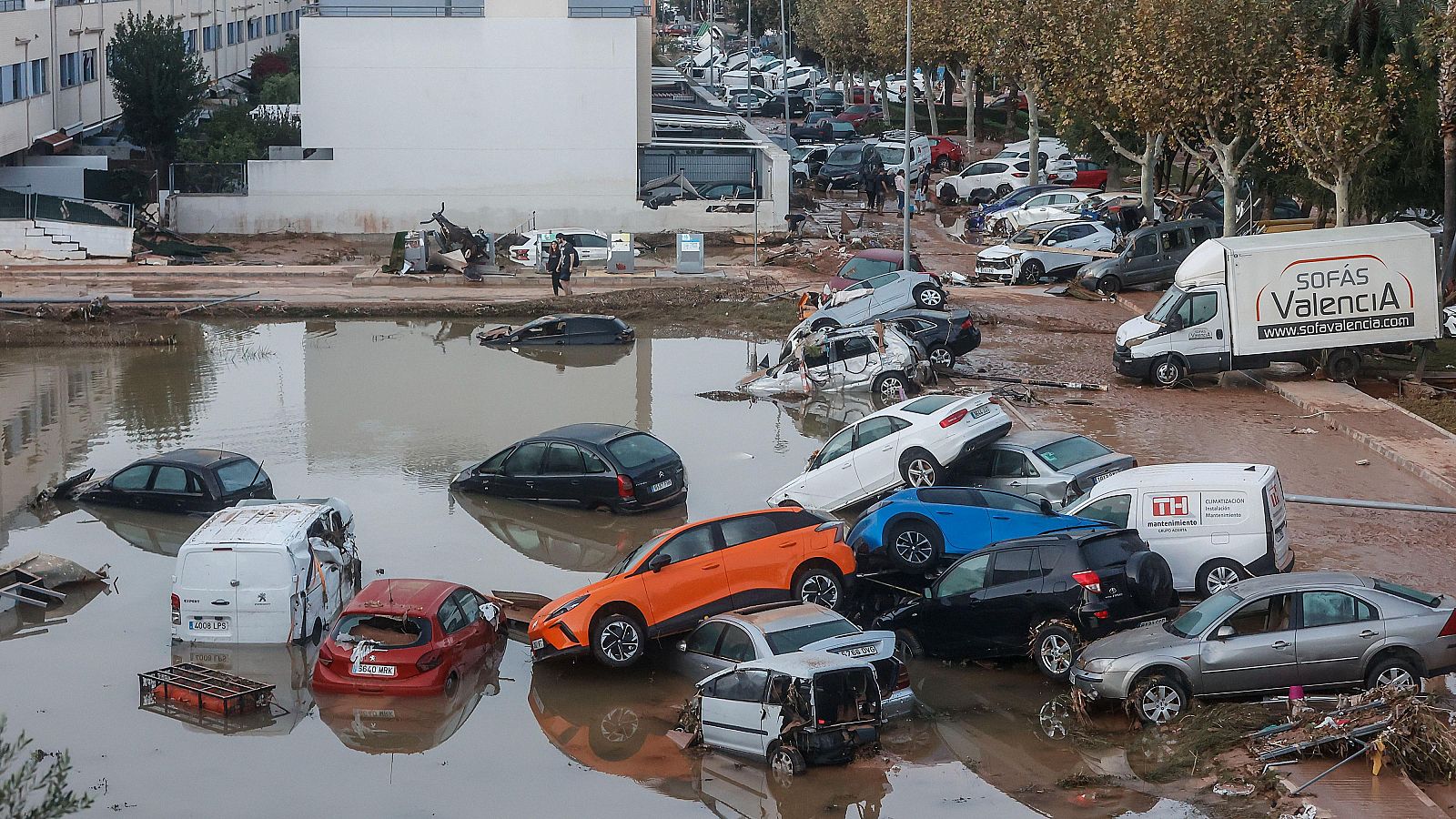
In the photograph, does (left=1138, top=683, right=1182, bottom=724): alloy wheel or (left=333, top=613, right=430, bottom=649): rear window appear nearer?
(left=1138, top=683, right=1182, bottom=724): alloy wheel

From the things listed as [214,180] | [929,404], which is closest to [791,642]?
[929,404]

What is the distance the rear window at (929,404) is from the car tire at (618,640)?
6286 mm

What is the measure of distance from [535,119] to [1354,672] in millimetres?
37193

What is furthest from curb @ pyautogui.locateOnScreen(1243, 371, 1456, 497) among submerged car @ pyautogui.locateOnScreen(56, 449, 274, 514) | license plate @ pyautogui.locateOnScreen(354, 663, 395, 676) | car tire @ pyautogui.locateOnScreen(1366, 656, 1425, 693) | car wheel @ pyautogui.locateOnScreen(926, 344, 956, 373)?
submerged car @ pyautogui.locateOnScreen(56, 449, 274, 514)

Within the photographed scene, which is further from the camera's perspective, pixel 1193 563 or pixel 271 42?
pixel 271 42

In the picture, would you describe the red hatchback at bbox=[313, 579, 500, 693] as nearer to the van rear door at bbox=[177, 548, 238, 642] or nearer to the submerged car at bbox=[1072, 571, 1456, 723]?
the van rear door at bbox=[177, 548, 238, 642]

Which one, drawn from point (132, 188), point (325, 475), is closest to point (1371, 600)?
point (325, 475)

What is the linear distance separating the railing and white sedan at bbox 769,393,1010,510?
3057 cm

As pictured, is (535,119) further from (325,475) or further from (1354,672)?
(1354,672)

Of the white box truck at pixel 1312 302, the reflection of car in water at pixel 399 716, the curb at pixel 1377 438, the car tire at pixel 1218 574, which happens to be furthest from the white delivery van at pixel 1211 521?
the white box truck at pixel 1312 302

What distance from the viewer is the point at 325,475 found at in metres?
21.9

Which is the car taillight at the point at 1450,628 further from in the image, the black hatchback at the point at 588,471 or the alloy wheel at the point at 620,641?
the black hatchback at the point at 588,471

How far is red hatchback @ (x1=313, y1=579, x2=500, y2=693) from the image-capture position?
1412 centimetres

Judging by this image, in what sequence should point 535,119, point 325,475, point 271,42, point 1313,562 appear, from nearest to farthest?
point 1313,562, point 325,475, point 535,119, point 271,42
